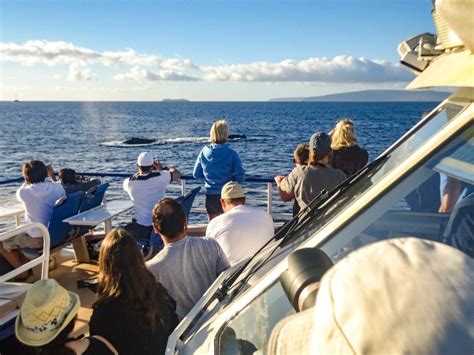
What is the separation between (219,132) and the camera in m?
5.55

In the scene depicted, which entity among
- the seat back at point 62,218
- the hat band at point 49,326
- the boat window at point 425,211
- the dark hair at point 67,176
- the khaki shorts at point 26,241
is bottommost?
the khaki shorts at point 26,241

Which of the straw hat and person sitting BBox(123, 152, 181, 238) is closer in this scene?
the straw hat

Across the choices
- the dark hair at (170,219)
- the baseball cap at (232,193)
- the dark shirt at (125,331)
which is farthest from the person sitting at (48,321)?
the baseball cap at (232,193)

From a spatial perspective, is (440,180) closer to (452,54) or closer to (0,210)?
(452,54)

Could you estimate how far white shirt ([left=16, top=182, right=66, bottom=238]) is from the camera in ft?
18.9

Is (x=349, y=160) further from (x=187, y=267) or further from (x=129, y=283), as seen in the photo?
(x=129, y=283)

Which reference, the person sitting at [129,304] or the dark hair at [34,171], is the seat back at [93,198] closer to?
the dark hair at [34,171]

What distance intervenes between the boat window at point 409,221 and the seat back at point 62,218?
4.34 m

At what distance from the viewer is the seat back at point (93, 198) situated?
646 cm

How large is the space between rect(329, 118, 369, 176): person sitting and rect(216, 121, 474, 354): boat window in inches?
122

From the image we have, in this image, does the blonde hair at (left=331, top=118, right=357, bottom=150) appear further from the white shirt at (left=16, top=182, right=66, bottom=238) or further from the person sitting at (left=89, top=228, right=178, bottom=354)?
the white shirt at (left=16, top=182, right=66, bottom=238)

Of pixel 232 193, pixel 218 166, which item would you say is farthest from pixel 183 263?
pixel 218 166

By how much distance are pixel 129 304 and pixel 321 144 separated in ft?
6.85

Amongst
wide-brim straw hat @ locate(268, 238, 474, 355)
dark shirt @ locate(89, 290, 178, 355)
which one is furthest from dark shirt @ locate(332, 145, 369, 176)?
wide-brim straw hat @ locate(268, 238, 474, 355)
